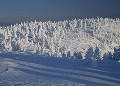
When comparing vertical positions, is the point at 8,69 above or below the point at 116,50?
below

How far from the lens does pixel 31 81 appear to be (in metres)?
18.5

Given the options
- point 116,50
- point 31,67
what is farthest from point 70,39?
point 31,67

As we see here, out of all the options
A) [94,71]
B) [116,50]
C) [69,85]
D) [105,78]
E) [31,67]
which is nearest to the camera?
[69,85]

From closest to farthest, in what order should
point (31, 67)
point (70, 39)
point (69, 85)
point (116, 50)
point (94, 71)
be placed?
point (69, 85) → point (94, 71) → point (31, 67) → point (116, 50) → point (70, 39)

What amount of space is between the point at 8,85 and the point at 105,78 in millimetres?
13984

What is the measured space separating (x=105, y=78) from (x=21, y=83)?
1239 centimetres

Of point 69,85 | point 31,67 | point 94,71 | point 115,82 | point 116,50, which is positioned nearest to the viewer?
point 69,85

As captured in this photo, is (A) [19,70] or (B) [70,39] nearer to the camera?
(A) [19,70]

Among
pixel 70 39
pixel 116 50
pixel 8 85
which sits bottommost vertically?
pixel 8 85

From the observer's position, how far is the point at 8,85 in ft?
56.0

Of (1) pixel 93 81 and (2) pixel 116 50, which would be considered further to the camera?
(2) pixel 116 50

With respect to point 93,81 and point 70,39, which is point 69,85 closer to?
point 93,81

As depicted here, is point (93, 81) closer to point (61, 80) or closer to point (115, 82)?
point (115, 82)

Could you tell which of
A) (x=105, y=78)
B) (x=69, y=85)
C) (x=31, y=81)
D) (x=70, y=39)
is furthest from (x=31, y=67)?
(x=70, y=39)
